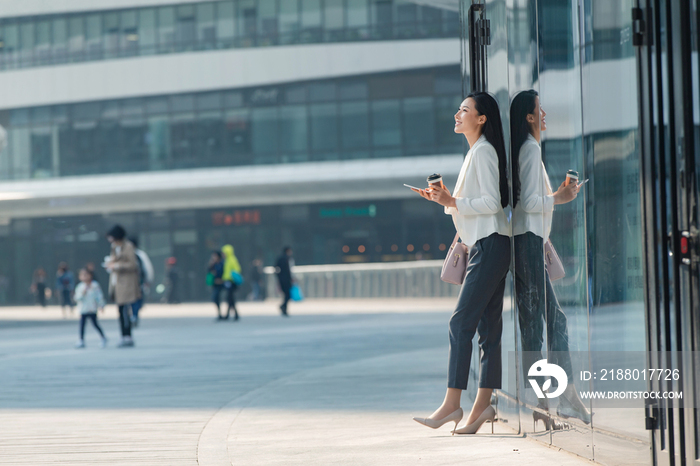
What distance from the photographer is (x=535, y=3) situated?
5.12 metres

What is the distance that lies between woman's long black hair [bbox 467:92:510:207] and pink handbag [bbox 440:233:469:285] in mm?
346

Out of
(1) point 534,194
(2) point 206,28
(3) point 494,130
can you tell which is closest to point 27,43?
(2) point 206,28

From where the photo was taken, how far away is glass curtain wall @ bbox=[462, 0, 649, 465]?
13.6ft

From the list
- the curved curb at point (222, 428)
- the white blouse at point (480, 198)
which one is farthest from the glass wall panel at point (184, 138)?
the white blouse at point (480, 198)

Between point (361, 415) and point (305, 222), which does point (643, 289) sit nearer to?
point (361, 415)

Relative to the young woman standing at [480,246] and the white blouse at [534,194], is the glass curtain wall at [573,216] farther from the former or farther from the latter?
the young woman standing at [480,246]

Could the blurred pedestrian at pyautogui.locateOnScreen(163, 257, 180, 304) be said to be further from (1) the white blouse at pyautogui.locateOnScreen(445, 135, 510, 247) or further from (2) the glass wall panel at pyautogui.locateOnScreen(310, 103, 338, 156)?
(1) the white blouse at pyautogui.locateOnScreen(445, 135, 510, 247)

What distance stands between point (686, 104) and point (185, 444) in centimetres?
363

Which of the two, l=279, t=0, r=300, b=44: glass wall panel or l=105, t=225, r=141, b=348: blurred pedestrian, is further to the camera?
l=279, t=0, r=300, b=44: glass wall panel

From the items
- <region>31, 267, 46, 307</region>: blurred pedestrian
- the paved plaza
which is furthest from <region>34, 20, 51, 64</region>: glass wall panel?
the paved plaza

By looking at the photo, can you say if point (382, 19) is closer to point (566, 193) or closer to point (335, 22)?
point (335, 22)

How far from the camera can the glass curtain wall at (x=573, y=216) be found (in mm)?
4156

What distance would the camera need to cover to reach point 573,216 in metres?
4.70

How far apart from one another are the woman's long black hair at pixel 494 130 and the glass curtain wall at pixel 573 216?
75 mm
